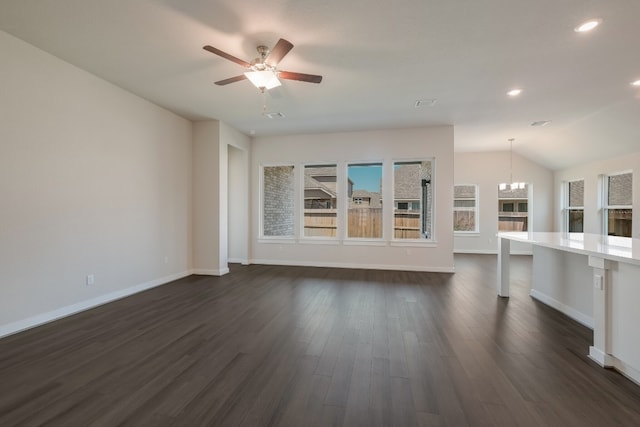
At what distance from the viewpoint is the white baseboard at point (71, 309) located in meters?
2.91

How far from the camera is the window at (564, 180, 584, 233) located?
300 inches

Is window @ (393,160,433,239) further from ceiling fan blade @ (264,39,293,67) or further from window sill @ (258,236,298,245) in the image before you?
ceiling fan blade @ (264,39,293,67)

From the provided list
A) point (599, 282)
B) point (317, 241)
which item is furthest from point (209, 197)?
point (599, 282)

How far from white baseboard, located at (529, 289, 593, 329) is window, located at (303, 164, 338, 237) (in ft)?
12.9

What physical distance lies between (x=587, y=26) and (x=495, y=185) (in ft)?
21.4

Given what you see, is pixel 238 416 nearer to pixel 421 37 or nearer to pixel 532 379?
pixel 532 379

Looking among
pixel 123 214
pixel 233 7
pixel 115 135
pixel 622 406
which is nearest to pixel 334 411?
pixel 622 406

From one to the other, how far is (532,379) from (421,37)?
3.25 meters

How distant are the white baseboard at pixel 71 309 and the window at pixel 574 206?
1042 centimetres

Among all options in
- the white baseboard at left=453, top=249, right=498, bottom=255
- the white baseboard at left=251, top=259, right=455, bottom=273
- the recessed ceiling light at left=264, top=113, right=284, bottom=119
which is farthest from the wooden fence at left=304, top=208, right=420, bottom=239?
the white baseboard at left=453, top=249, right=498, bottom=255

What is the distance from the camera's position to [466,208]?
890 cm

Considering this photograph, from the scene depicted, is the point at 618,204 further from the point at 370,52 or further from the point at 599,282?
the point at 370,52

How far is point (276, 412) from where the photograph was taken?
1.78 metres

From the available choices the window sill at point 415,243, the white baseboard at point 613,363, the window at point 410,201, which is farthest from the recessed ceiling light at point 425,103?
the white baseboard at point 613,363
